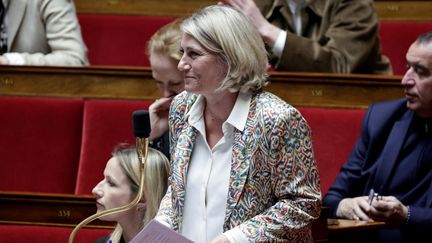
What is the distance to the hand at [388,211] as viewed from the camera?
37.9 inches

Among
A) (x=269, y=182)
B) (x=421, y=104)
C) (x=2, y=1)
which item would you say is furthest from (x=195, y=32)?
(x=2, y=1)

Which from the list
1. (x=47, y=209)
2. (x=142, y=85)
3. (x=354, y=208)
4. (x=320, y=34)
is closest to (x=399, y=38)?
(x=320, y=34)

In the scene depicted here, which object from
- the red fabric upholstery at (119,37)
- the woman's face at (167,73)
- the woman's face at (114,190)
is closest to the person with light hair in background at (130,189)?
the woman's face at (114,190)

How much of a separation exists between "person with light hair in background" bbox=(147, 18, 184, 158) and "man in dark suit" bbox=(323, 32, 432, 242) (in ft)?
0.67

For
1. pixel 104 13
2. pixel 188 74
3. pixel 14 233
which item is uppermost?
pixel 188 74

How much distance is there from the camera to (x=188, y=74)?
30.5 inches

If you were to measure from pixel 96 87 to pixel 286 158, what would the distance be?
559 mm

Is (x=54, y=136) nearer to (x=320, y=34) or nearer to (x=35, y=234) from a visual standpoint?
(x=35, y=234)

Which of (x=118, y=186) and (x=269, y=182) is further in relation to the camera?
(x=118, y=186)

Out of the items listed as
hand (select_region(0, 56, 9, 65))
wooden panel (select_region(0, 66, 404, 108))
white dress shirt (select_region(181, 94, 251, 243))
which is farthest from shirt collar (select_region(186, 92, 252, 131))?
hand (select_region(0, 56, 9, 65))

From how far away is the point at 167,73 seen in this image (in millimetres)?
1031

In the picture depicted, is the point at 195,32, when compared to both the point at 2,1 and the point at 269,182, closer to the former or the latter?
the point at 269,182

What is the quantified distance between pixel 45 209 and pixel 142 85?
27 cm

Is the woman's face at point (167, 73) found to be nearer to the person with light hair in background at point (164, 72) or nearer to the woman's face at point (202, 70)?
the person with light hair in background at point (164, 72)
